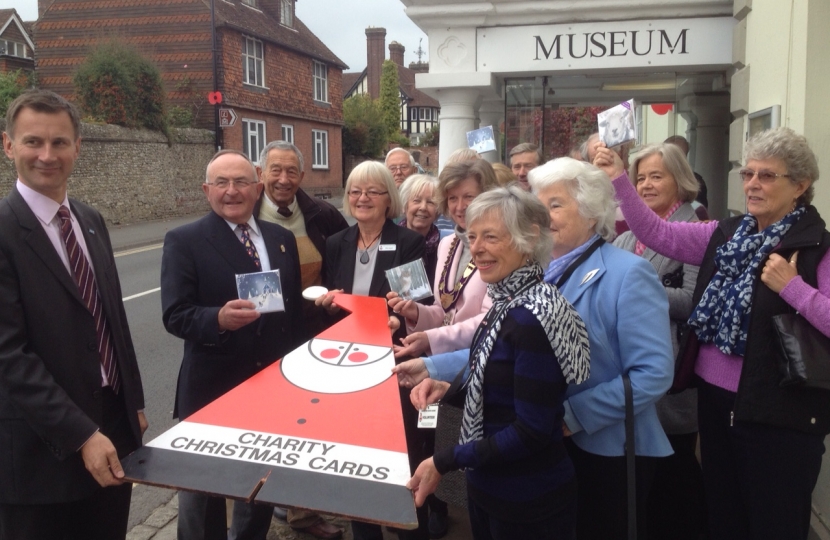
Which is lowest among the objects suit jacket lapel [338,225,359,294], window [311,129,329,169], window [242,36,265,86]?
suit jacket lapel [338,225,359,294]

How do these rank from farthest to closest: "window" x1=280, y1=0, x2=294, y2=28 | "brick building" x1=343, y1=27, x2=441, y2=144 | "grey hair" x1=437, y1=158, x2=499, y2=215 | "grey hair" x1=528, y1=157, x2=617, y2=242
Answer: "brick building" x1=343, y1=27, x2=441, y2=144 → "window" x1=280, y1=0, x2=294, y2=28 → "grey hair" x1=437, y1=158, x2=499, y2=215 → "grey hair" x1=528, y1=157, x2=617, y2=242

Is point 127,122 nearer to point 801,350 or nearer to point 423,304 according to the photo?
point 423,304

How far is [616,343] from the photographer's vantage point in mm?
2352

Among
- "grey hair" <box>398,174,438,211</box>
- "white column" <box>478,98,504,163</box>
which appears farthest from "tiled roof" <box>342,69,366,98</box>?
"grey hair" <box>398,174,438,211</box>

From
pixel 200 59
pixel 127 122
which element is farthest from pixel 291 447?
pixel 200 59

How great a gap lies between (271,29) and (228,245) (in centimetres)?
3073

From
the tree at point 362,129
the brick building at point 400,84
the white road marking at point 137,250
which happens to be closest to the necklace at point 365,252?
the white road marking at point 137,250

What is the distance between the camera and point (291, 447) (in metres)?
2.10

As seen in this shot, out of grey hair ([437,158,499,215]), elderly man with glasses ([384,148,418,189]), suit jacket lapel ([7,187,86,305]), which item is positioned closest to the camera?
suit jacket lapel ([7,187,86,305])

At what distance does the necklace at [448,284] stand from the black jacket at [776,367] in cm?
121

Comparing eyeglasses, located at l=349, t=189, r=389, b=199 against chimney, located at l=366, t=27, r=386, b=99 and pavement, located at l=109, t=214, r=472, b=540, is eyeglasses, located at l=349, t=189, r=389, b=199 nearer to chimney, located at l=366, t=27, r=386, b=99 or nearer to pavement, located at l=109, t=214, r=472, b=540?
pavement, located at l=109, t=214, r=472, b=540

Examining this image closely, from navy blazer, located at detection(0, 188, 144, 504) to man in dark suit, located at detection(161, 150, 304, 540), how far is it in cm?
63

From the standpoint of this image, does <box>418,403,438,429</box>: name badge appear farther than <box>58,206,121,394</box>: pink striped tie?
Yes

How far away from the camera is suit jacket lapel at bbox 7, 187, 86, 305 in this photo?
2.21m
